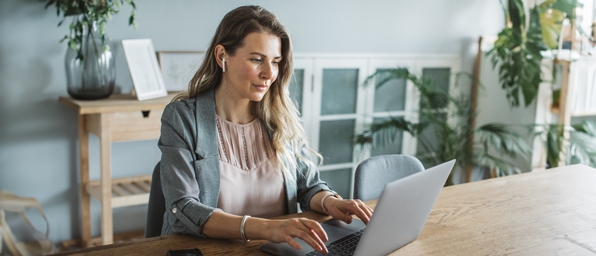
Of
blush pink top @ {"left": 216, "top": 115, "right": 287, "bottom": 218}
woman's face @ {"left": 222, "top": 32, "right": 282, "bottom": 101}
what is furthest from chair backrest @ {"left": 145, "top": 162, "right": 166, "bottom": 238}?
woman's face @ {"left": 222, "top": 32, "right": 282, "bottom": 101}

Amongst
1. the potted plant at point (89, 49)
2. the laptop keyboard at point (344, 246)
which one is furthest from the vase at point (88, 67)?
the laptop keyboard at point (344, 246)

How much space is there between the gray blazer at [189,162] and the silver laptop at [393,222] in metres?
0.26

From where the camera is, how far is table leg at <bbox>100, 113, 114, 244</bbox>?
2.95m

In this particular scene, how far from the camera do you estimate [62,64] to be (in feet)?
10.3

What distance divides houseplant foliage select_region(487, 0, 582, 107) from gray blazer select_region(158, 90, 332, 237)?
2484 millimetres

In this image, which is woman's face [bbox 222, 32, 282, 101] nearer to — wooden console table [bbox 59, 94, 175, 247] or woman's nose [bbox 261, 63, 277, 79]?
woman's nose [bbox 261, 63, 277, 79]

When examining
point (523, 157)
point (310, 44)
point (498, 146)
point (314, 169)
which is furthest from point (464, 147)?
point (314, 169)

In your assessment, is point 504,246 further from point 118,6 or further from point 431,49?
point 431,49

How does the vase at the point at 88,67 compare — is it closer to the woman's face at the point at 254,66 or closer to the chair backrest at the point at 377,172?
the woman's face at the point at 254,66

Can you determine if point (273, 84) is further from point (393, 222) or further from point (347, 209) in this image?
point (393, 222)

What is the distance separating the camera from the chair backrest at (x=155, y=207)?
1946mm

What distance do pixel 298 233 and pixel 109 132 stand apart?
68.5 inches

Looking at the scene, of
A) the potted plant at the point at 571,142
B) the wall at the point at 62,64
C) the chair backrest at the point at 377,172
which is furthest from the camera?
the potted plant at the point at 571,142

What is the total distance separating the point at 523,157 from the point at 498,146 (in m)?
0.29
